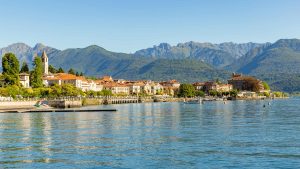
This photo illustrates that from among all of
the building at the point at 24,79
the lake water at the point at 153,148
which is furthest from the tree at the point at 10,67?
the lake water at the point at 153,148

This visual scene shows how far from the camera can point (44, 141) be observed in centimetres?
4272

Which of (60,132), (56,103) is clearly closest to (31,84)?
(56,103)

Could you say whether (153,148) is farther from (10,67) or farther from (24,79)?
(24,79)

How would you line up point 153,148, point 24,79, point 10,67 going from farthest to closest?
1. point 24,79
2. point 10,67
3. point 153,148

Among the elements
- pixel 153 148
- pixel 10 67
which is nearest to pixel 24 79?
pixel 10 67

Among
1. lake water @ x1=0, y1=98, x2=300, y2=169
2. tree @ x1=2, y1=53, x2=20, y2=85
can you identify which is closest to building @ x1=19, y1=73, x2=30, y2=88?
tree @ x1=2, y1=53, x2=20, y2=85

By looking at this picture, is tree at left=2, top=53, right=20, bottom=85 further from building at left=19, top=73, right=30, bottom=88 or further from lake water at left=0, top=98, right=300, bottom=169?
lake water at left=0, top=98, right=300, bottom=169

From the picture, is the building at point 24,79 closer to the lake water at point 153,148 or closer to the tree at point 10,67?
the tree at point 10,67

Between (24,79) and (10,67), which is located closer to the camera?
(10,67)

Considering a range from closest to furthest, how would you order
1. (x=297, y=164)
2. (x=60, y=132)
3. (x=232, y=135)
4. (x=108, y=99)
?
(x=297, y=164)
(x=232, y=135)
(x=60, y=132)
(x=108, y=99)

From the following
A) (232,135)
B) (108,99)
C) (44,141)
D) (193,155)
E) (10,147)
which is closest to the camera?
(193,155)

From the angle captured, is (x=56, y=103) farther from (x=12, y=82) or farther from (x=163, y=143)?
(x=163, y=143)

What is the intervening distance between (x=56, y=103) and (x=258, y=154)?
9521 centimetres

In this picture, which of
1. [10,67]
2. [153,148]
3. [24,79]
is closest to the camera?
[153,148]
